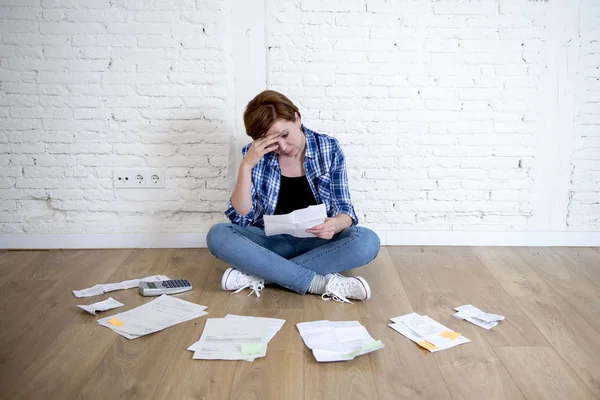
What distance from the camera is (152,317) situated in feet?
7.38

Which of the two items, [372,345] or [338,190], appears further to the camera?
[338,190]

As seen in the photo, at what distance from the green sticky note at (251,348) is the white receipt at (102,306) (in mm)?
691

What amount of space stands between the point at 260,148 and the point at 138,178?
0.99m

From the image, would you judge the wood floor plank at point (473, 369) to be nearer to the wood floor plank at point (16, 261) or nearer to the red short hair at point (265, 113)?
the red short hair at point (265, 113)

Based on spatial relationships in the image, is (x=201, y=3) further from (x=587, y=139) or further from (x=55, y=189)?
(x=587, y=139)

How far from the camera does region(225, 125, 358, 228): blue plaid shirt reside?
103 inches

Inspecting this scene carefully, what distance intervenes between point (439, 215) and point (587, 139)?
0.90m

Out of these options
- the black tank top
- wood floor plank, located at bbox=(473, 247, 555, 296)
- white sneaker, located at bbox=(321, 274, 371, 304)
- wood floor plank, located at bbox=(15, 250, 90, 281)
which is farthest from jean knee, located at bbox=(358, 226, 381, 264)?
wood floor plank, located at bbox=(15, 250, 90, 281)

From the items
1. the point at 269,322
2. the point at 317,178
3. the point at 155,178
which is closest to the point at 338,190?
the point at 317,178

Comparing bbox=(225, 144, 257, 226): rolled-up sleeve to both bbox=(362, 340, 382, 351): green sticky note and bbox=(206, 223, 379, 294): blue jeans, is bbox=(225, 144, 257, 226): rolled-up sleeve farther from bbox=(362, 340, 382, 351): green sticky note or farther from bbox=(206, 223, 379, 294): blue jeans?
bbox=(362, 340, 382, 351): green sticky note

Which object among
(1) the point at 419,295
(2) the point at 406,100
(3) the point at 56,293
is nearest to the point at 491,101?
(2) the point at 406,100

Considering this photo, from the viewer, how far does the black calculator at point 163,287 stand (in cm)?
248

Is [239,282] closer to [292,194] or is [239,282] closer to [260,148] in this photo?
[292,194]

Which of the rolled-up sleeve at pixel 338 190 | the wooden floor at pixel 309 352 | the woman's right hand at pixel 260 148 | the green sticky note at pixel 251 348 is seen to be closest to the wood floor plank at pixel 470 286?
the wooden floor at pixel 309 352
